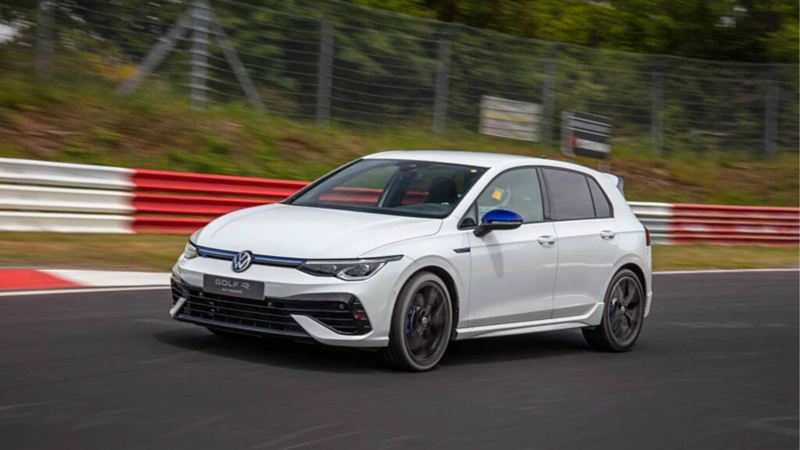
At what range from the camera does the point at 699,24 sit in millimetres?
37875

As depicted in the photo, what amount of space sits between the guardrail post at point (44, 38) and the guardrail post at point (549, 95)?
10.6m

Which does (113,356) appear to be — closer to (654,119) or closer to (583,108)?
(583,108)

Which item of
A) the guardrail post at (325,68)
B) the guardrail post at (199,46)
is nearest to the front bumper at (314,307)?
the guardrail post at (199,46)

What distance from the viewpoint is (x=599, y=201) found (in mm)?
9984

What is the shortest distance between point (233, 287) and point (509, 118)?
18.1m

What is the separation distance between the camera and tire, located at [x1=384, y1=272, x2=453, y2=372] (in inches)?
297

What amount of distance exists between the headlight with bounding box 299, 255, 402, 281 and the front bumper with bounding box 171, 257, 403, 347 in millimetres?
32

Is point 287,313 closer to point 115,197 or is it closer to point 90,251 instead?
point 90,251

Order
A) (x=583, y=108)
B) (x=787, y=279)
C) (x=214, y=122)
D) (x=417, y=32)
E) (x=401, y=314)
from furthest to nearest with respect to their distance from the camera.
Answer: (x=583, y=108) → (x=417, y=32) → (x=214, y=122) → (x=787, y=279) → (x=401, y=314)

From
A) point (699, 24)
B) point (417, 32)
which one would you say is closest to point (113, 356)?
point (417, 32)

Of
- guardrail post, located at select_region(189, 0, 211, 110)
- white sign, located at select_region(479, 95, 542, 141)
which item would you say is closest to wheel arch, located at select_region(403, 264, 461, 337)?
guardrail post, located at select_region(189, 0, 211, 110)

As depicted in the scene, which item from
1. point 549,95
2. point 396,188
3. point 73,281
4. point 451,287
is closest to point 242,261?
point 451,287

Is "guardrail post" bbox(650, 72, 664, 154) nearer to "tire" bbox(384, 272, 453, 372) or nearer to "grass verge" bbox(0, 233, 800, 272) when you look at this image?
"grass verge" bbox(0, 233, 800, 272)

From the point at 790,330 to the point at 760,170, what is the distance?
738 inches
